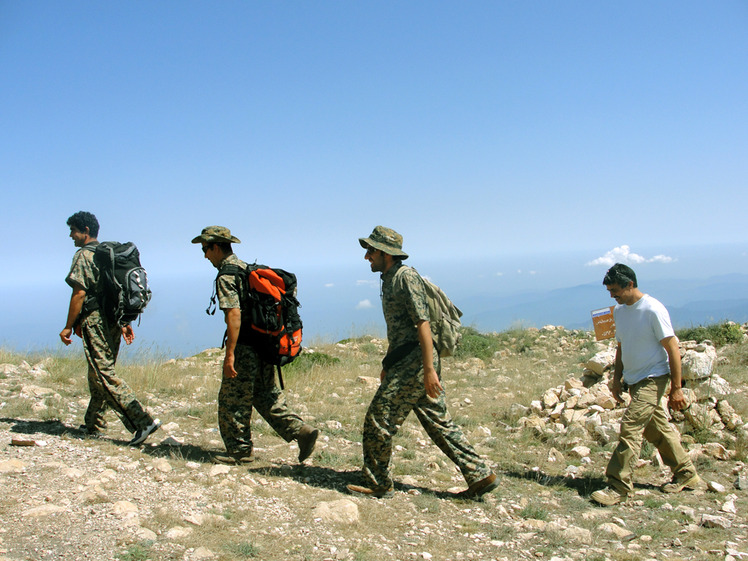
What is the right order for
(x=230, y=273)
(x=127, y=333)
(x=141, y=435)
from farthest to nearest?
1. (x=127, y=333)
2. (x=141, y=435)
3. (x=230, y=273)

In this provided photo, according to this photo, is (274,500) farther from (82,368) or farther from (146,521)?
(82,368)

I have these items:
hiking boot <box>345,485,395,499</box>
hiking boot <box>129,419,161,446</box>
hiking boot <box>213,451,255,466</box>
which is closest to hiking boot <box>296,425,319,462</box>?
hiking boot <box>213,451,255,466</box>

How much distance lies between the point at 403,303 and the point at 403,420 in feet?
2.98

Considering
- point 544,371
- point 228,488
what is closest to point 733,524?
point 228,488

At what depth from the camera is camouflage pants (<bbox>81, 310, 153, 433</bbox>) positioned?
479 cm

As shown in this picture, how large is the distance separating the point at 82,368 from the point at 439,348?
6.74 meters

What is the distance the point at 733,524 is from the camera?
12.8 feet

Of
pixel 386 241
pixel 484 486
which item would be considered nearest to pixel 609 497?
pixel 484 486

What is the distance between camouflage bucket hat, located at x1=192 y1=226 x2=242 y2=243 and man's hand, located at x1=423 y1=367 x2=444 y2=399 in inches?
80.9

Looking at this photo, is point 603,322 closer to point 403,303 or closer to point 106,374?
point 403,303

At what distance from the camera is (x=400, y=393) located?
3959 mm

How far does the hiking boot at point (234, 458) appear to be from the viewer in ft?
15.0

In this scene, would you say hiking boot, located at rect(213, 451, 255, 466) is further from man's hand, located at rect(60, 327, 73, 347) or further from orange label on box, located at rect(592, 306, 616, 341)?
→ orange label on box, located at rect(592, 306, 616, 341)


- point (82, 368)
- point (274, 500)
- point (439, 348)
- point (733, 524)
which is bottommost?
point (733, 524)
